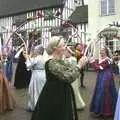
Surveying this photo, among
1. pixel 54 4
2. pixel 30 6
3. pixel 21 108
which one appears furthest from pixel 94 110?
pixel 30 6

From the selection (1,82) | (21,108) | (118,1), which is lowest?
(21,108)

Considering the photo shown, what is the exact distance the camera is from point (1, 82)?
33.9 ft

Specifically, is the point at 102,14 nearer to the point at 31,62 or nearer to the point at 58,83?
the point at 31,62

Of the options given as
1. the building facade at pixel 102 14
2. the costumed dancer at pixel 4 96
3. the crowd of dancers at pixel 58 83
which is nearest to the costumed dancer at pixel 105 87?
the crowd of dancers at pixel 58 83

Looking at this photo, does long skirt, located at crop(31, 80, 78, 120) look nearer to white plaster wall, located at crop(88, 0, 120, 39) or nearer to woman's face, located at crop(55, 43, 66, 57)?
woman's face, located at crop(55, 43, 66, 57)

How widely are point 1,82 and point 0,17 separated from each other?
47.2m

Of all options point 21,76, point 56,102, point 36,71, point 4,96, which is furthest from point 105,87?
point 21,76

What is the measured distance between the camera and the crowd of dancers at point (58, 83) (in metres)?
5.66

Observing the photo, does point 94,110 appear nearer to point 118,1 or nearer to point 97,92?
point 97,92

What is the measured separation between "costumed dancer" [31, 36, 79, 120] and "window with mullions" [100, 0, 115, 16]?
27158 millimetres

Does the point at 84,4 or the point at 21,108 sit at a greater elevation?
the point at 84,4

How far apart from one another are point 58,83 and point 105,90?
383 centimetres

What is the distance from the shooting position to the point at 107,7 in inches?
1288

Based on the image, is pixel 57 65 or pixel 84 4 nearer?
pixel 57 65
